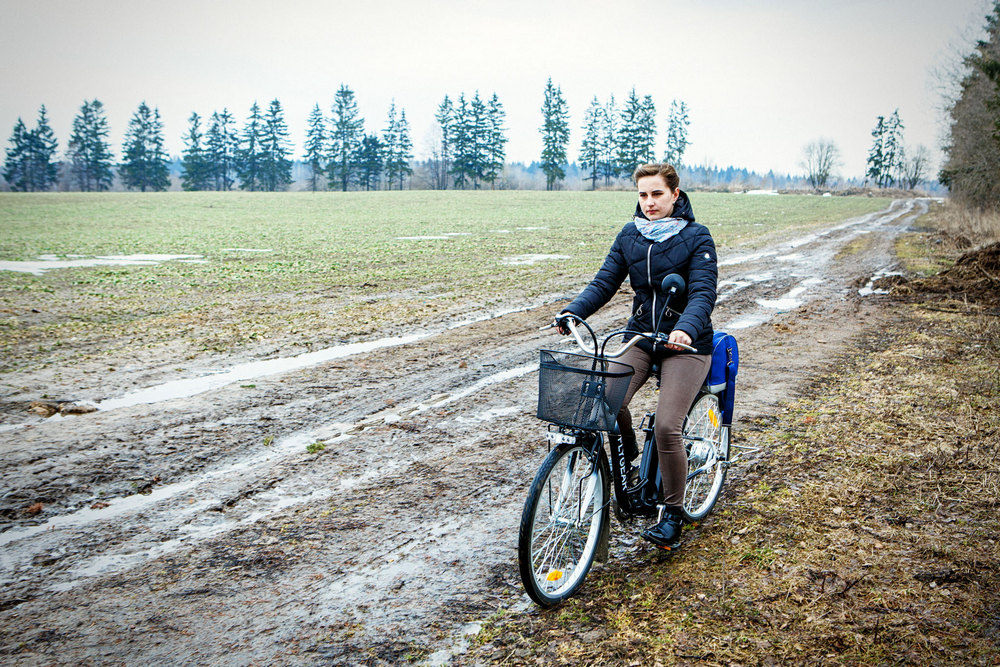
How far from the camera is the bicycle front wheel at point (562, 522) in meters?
3.21

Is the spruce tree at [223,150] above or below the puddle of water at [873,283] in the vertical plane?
above

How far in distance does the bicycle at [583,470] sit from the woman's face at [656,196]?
49cm

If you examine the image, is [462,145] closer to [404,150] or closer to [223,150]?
[404,150]

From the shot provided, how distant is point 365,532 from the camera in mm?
4168

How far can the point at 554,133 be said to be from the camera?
10256 centimetres

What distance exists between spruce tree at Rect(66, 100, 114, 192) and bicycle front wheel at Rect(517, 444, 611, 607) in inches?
4059

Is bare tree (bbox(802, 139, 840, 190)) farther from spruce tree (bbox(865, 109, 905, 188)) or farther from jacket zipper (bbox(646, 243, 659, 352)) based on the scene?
jacket zipper (bbox(646, 243, 659, 352))

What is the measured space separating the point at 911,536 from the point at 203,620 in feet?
13.7

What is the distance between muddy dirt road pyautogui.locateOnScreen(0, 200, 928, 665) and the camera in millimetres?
3221

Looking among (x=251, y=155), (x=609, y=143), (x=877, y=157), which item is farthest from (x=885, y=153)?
(x=251, y=155)

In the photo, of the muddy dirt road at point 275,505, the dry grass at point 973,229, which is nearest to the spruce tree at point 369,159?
the dry grass at point 973,229

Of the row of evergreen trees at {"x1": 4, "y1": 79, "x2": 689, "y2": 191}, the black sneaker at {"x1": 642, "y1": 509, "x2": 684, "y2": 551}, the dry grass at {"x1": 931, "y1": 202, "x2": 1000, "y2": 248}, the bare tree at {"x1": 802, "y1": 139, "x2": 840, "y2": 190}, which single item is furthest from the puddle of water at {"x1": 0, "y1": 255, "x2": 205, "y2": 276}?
the bare tree at {"x1": 802, "y1": 139, "x2": 840, "y2": 190}

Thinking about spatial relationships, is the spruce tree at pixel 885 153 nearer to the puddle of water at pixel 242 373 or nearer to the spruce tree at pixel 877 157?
the spruce tree at pixel 877 157

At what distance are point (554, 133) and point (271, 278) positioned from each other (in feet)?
307
